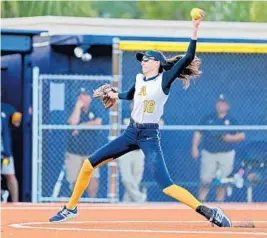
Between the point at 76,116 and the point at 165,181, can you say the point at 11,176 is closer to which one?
the point at 76,116

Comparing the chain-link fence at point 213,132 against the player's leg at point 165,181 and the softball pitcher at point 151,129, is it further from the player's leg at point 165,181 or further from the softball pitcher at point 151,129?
the player's leg at point 165,181

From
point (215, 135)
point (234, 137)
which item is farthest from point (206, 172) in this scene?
point (234, 137)

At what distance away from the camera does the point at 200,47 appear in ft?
58.0

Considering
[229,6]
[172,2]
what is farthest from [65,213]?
[172,2]

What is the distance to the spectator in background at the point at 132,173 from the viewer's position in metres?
17.4

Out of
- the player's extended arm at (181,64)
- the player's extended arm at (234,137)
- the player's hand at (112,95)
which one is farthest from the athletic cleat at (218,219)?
the player's extended arm at (234,137)

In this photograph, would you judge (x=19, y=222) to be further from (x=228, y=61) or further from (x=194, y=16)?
(x=228, y=61)

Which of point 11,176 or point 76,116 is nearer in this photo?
point 11,176

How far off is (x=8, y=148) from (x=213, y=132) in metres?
3.15

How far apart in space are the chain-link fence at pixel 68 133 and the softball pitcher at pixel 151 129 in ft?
18.3

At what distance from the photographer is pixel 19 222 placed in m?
12.4

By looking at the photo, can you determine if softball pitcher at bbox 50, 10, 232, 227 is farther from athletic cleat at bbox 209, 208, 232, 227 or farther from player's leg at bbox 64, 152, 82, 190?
player's leg at bbox 64, 152, 82, 190

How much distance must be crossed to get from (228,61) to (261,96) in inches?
30.8

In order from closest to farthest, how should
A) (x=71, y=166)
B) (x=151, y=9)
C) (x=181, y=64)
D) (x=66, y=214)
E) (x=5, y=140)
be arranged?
(x=181, y=64)
(x=66, y=214)
(x=5, y=140)
(x=71, y=166)
(x=151, y=9)
